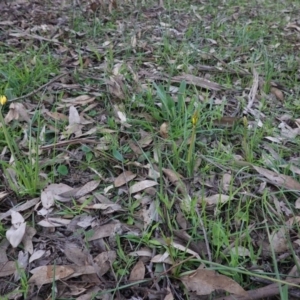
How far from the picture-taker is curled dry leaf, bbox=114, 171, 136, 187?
1.48 metres

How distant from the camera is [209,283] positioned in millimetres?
1121

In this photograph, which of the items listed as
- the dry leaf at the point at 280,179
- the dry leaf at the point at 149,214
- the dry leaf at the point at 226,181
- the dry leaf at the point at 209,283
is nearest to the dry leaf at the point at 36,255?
the dry leaf at the point at 149,214

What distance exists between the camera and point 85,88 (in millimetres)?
2002

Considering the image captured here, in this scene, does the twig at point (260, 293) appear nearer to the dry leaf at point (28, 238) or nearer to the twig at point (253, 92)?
the dry leaf at point (28, 238)

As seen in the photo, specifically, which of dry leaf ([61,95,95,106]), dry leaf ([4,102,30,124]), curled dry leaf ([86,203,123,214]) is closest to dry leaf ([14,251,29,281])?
curled dry leaf ([86,203,123,214])

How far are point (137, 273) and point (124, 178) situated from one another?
16.1 inches

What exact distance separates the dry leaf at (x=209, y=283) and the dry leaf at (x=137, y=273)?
4.8 inches

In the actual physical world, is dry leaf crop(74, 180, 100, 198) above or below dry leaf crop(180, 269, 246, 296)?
above

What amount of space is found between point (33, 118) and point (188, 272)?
0.95m

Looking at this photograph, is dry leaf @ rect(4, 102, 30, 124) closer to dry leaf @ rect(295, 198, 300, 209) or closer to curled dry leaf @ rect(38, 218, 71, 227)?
curled dry leaf @ rect(38, 218, 71, 227)

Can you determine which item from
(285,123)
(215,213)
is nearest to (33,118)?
(215,213)

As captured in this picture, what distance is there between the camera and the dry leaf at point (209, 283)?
1104mm

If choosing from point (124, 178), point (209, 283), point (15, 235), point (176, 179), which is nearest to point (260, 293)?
point (209, 283)

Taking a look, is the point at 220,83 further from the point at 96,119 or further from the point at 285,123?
the point at 96,119
